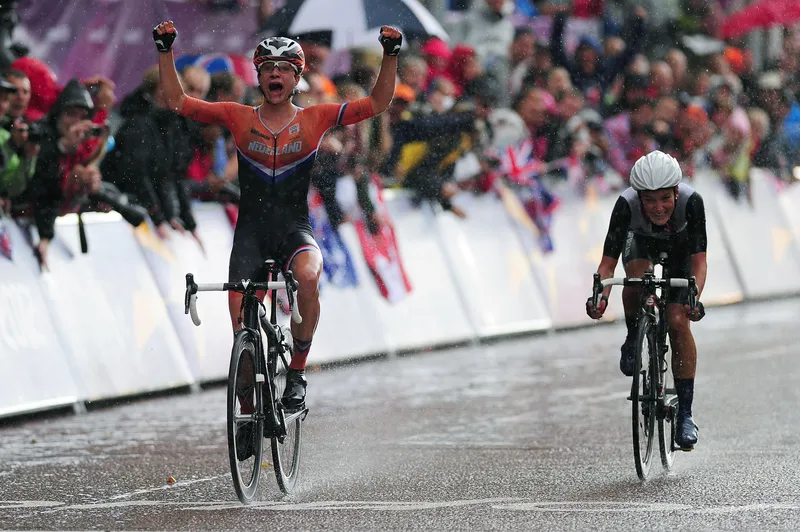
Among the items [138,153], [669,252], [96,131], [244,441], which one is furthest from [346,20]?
[244,441]

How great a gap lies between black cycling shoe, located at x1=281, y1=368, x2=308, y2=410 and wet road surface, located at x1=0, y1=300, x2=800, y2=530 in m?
0.45

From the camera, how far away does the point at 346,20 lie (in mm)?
15922

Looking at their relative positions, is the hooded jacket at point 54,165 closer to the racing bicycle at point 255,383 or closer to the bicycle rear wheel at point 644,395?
the racing bicycle at point 255,383

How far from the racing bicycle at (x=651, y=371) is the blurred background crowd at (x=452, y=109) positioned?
8.39 ft

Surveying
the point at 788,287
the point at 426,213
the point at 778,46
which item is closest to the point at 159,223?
the point at 426,213

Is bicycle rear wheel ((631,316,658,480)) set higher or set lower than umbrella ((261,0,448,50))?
lower

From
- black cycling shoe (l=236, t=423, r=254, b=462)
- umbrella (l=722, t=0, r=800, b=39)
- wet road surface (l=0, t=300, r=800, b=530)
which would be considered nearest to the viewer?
wet road surface (l=0, t=300, r=800, b=530)

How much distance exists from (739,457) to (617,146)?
10674 millimetres

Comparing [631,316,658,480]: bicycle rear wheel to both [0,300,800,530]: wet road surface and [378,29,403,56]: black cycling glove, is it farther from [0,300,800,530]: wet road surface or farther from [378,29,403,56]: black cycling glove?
[378,29,403,56]: black cycling glove

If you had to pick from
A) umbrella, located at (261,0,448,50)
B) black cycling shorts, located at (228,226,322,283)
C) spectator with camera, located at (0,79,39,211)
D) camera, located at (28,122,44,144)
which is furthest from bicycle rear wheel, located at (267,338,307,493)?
umbrella, located at (261,0,448,50)

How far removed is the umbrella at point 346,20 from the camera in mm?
15883

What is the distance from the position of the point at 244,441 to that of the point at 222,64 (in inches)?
266

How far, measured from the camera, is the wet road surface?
8.19 metres

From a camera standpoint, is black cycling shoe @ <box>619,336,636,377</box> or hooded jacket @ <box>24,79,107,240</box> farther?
hooded jacket @ <box>24,79,107,240</box>
